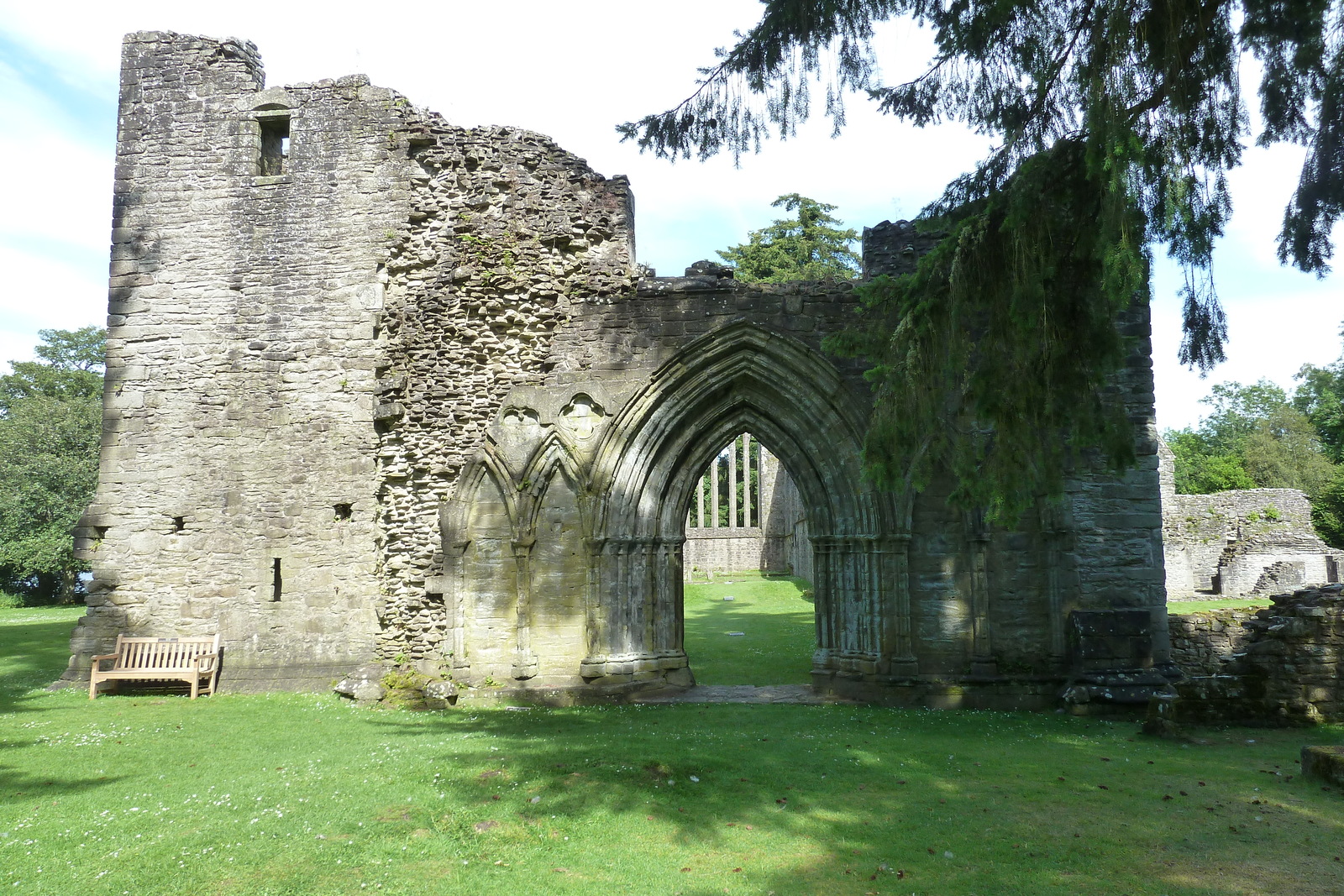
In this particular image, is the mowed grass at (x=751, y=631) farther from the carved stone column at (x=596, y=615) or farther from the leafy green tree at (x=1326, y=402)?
the leafy green tree at (x=1326, y=402)

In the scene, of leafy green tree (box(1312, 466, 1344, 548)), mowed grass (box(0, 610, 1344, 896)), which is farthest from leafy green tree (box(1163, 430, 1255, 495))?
mowed grass (box(0, 610, 1344, 896))

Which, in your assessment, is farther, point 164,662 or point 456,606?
point 164,662

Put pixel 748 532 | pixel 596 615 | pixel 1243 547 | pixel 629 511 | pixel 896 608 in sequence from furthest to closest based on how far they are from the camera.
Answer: pixel 748 532
pixel 1243 547
pixel 629 511
pixel 596 615
pixel 896 608

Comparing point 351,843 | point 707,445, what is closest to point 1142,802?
point 351,843

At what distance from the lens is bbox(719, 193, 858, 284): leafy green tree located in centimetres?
2838

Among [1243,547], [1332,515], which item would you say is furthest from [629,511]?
[1332,515]

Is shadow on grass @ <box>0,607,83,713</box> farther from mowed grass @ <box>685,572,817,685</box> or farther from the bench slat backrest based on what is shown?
mowed grass @ <box>685,572,817,685</box>

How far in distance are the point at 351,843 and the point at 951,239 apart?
515 centimetres

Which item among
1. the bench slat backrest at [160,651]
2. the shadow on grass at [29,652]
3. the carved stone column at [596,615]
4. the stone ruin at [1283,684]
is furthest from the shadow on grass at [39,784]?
the stone ruin at [1283,684]

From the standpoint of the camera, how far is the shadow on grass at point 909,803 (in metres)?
4.15

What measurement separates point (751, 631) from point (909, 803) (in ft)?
A: 32.9

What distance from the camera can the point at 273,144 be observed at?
10.7m

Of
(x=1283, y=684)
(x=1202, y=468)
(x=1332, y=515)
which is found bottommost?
(x=1283, y=684)

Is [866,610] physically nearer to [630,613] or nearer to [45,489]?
[630,613]
